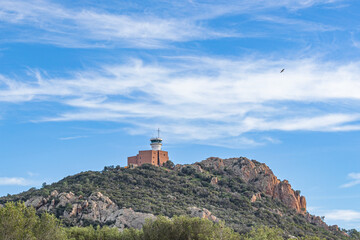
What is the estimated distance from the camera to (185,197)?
12938 cm

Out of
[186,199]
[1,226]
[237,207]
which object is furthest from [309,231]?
[1,226]

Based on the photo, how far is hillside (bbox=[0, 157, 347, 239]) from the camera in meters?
107

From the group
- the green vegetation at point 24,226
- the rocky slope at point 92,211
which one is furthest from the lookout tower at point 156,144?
the green vegetation at point 24,226

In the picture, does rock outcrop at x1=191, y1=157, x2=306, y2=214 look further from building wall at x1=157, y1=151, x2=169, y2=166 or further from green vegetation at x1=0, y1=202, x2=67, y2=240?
green vegetation at x1=0, y1=202, x2=67, y2=240

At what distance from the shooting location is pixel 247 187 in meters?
147

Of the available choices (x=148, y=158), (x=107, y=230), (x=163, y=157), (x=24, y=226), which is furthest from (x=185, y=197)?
(x=24, y=226)

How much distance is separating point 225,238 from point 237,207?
66.7m

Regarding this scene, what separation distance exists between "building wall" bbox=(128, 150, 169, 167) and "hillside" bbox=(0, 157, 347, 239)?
580 centimetres

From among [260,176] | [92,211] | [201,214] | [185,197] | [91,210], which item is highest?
[260,176]

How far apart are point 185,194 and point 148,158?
26.7m

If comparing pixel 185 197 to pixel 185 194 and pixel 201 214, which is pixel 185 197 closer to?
pixel 185 194

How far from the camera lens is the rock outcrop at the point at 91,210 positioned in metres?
100

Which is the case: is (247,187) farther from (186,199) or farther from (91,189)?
(91,189)

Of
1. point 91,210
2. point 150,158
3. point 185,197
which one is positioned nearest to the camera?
point 91,210
